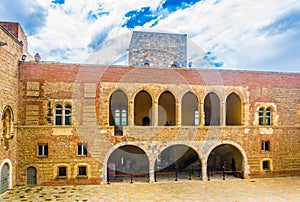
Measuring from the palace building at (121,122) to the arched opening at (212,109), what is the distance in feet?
3.48

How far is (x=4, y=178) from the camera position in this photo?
15938mm

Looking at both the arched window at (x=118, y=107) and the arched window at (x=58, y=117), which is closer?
the arched window at (x=58, y=117)

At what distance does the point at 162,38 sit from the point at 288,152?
16.4 metres

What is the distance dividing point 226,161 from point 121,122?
30.9 feet

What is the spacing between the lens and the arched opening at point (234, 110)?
68.3ft

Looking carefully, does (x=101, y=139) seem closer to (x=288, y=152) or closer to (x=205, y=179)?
(x=205, y=179)

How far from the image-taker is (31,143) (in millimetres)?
17781

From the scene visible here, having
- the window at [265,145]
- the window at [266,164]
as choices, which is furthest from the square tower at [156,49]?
the window at [266,164]

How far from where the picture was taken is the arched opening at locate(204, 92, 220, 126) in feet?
76.6

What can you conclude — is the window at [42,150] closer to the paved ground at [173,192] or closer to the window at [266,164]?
the paved ground at [173,192]

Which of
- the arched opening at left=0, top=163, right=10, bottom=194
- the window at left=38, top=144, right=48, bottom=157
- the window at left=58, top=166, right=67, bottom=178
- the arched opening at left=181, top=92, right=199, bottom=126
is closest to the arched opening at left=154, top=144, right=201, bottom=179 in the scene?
the arched opening at left=181, top=92, right=199, bottom=126

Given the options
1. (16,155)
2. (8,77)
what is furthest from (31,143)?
(8,77)

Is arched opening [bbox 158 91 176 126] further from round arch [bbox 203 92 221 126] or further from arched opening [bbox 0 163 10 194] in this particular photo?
arched opening [bbox 0 163 10 194]

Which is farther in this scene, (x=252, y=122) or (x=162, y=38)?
(x=162, y=38)
